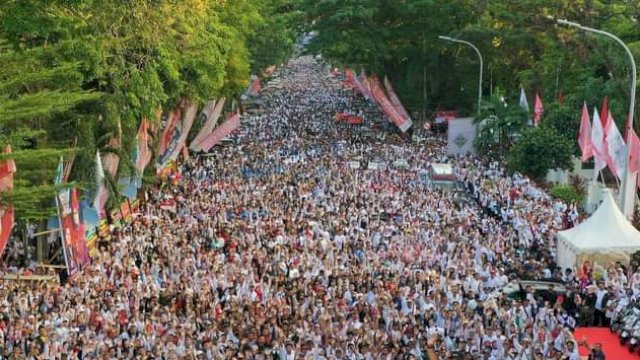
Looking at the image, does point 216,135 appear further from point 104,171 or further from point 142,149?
point 104,171

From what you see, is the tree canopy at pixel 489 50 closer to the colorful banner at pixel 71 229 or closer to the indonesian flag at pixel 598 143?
the indonesian flag at pixel 598 143

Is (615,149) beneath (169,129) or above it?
above

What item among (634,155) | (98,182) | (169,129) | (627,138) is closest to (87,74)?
(98,182)

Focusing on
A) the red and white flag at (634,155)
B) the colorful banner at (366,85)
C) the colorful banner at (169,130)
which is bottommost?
the colorful banner at (366,85)

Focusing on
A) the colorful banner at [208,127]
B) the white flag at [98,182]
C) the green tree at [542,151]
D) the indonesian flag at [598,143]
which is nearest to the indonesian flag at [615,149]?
the indonesian flag at [598,143]

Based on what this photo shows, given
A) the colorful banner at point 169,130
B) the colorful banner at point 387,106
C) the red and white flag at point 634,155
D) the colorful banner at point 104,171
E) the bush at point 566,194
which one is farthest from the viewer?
the colorful banner at point 387,106

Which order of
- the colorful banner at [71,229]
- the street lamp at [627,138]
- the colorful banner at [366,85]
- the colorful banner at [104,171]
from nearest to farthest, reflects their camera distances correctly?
1. the street lamp at [627,138]
2. the colorful banner at [71,229]
3. the colorful banner at [104,171]
4. the colorful banner at [366,85]

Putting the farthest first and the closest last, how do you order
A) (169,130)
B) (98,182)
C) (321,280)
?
1. (169,130)
2. (98,182)
3. (321,280)
